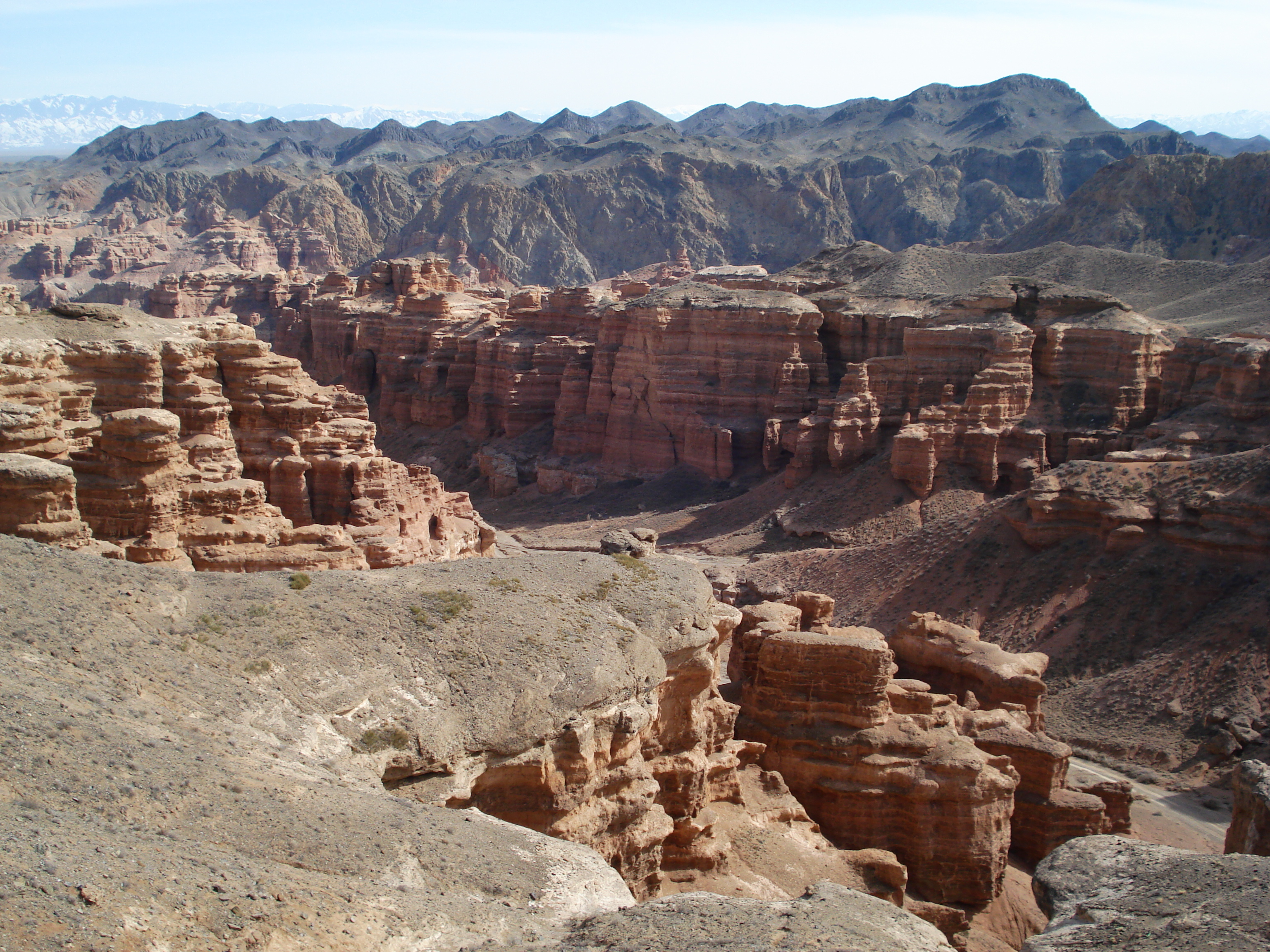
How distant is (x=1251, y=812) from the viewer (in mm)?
18953

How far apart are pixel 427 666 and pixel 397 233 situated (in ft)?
458

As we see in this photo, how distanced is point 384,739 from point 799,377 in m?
42.0

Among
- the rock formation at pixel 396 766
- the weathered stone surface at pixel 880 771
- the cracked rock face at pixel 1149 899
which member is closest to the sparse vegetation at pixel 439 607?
the rock formation at pixel 396 766

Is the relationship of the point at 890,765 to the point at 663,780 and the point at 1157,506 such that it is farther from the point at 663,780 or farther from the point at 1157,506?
the point at 1157,506

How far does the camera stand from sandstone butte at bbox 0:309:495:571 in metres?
21.1

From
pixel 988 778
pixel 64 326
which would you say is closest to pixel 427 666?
pixel 988 778

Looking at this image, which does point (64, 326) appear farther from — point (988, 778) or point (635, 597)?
point (988, 778)

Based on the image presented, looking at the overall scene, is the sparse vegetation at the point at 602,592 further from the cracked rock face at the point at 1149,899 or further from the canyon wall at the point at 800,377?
the canyon wall at the point at 800,377

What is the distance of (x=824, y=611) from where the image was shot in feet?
83.9

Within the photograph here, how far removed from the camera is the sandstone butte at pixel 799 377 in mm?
44719

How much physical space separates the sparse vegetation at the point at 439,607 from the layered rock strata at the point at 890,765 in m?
7.26

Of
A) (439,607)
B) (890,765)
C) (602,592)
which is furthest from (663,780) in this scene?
(890,765)

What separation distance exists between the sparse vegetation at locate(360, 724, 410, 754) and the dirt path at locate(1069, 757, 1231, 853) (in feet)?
54.7

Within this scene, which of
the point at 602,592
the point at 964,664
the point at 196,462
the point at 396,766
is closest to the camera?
the point at 396,766
